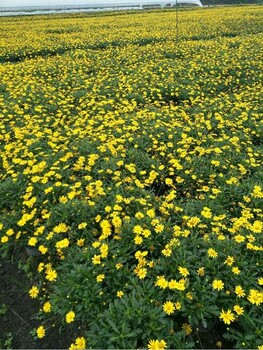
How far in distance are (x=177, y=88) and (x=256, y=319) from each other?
617 centimetres

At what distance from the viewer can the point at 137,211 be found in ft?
11.4

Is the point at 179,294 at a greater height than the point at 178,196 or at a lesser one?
greater

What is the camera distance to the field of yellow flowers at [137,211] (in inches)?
97.6

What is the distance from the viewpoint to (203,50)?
12.1 meters

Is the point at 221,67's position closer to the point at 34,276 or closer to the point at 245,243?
the point at 245,243

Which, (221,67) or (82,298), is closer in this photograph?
(82,298)

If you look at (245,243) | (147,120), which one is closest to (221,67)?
(147,120)

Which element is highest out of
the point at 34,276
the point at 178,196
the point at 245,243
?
the point at 245,243

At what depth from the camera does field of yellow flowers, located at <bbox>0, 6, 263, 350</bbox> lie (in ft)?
8.13

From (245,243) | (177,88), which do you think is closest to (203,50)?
(177,88)

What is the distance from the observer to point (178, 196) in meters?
4.12

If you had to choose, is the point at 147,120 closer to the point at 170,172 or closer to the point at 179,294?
the point at 170,172

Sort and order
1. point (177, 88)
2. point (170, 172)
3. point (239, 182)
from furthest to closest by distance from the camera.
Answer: point (177, 88), point (170, 172), point (239, 182)

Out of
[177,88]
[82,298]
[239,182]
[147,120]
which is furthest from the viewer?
[177,88]
